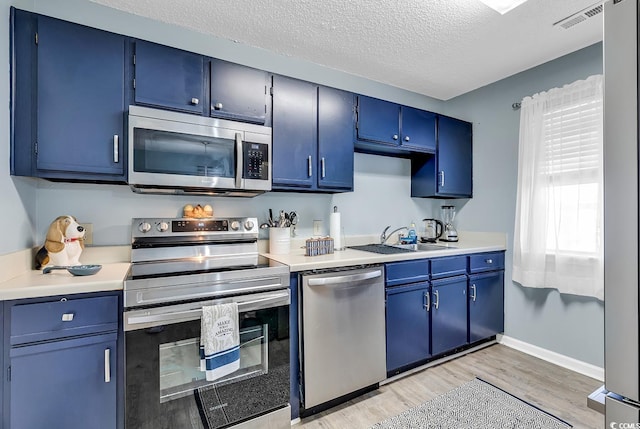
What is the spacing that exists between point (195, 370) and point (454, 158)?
9.50 feet

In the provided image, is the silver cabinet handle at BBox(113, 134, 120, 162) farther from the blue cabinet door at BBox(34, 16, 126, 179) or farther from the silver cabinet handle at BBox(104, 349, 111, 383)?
the silver cabinet handle at BBox(104, 349, 111, 383)

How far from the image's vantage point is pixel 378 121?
2.61m

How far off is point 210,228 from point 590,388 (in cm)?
289

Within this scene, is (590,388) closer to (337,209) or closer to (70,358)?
(337,209)

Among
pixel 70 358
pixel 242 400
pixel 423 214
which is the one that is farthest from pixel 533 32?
pixel 70 358

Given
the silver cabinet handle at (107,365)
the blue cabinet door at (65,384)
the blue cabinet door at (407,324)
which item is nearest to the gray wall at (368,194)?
the blue cabinet door at (65,384)

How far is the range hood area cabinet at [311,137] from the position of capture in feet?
7.07

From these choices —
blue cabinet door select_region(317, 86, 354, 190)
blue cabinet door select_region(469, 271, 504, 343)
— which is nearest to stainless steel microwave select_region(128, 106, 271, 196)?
blue cabinet door select_region(317, 86, 354, 190)

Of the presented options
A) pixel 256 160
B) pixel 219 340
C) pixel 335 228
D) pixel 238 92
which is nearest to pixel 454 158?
pixel 335 228

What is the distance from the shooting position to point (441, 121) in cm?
300

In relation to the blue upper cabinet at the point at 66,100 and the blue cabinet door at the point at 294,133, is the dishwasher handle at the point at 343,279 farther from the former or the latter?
the blue upper cabinet at the point at 66,100

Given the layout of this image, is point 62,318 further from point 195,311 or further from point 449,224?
point 449,224

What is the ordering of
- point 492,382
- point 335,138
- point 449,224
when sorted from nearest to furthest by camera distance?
point 492,382 < point 335,138 < point 449,224

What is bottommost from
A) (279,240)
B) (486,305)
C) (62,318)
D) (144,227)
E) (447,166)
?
(486,305)
